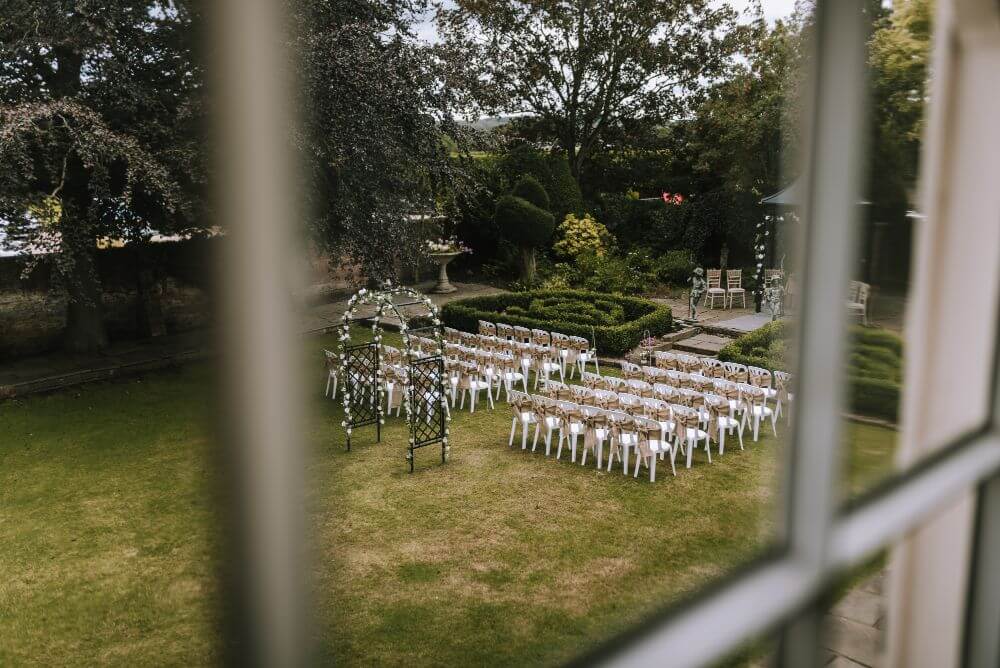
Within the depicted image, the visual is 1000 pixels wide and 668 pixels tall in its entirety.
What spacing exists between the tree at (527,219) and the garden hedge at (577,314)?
8.11 feet

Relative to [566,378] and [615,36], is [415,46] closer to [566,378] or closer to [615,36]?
[566,378]

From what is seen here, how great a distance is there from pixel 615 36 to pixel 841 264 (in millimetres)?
20735

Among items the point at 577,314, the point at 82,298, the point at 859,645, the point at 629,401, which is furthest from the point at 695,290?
the point at 859,645

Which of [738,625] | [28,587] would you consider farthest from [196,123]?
[28,587]

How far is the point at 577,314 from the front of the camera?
1232 centimetres

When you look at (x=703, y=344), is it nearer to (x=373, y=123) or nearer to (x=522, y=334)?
(x=522, y=334)

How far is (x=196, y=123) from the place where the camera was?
0.50 meters

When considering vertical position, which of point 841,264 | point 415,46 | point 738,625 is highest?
point 415,46

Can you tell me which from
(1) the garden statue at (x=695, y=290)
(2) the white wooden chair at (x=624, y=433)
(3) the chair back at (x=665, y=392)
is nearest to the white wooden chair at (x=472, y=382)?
(3) the chair back at (x=665, y=392)

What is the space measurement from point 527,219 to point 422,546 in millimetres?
11464

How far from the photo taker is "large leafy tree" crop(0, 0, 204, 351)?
323 inches

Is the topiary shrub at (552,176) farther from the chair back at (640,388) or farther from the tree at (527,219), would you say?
the chair back at (640,388)

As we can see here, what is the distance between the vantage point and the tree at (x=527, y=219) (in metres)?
16.4

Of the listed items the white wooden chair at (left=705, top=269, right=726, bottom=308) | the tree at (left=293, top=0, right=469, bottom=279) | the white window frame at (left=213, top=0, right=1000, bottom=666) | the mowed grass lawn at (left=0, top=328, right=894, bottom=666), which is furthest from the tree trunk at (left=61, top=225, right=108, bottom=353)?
the white wooden chair at (left=705, top=269, right=726, bottom=308)
